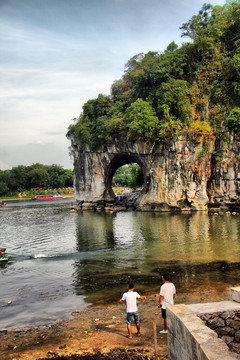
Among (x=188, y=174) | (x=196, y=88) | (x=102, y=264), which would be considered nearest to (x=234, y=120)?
(x=196, y=88)

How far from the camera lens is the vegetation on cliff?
34.2 metres

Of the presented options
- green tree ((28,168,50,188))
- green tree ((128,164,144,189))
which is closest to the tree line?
green tree ((28,168,50,188))

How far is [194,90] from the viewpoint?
3578cm

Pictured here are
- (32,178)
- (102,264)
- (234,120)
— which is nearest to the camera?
(102,264)

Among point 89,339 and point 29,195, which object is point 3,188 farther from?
point 89,339

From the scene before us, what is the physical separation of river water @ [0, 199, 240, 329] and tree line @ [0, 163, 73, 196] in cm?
6283

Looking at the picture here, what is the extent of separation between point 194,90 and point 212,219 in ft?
51.8

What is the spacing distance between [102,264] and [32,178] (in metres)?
75.8

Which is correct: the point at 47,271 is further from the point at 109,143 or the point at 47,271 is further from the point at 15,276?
the point at 109,143

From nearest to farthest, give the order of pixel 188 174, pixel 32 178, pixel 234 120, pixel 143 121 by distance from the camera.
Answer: pixel 234 120, pixel 143 121, pixel 188 174, pixel 32 178

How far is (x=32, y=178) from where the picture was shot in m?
87.3

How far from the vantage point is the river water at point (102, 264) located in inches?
433

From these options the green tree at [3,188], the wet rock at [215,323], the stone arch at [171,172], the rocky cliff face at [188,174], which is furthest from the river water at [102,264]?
the green tree at [3,188]

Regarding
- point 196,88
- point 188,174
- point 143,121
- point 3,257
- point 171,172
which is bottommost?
point 3,257
